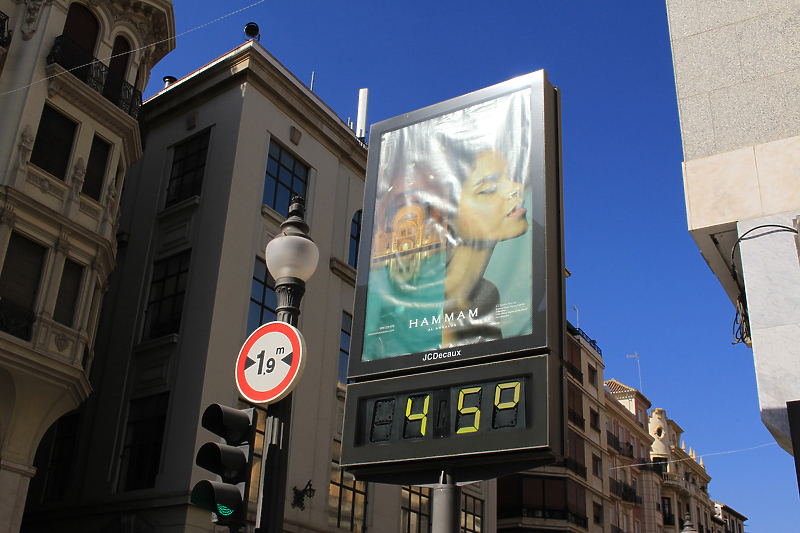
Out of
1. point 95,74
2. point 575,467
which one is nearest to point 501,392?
point 95,74

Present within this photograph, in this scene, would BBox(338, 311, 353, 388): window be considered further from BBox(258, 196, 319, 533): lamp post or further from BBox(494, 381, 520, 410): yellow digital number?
BBox(494, 381, 520, 410): yellow digital number

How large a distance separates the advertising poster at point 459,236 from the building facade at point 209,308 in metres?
12.5

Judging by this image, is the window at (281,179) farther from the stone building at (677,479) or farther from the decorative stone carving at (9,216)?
the stone building at (677,479)

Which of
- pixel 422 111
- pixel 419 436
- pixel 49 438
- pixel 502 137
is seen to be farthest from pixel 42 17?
pixel 419 436

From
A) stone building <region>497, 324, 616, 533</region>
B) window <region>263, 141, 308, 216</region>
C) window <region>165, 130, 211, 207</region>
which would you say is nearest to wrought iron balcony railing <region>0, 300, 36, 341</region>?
window <region>165, 130, 211, 207</region>

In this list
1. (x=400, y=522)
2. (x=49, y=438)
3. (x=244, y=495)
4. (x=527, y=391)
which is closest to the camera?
(x=244, y=495)

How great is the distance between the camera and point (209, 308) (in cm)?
2050

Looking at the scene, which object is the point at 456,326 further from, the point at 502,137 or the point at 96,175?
the point at 96,175

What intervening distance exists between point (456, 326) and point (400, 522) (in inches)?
796

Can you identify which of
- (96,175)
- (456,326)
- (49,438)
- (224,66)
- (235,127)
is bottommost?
(456,326)

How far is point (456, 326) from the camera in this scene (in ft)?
24.1

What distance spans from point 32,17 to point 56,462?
12.7 metres

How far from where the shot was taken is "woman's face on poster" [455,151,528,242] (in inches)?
298

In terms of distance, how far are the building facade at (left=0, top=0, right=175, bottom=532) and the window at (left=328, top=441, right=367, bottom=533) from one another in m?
8.23
